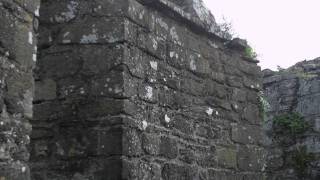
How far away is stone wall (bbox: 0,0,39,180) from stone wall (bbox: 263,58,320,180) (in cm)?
589

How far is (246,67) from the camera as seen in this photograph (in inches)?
230

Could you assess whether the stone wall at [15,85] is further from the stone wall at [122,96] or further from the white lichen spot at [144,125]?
the white lichen spot at [144,125]

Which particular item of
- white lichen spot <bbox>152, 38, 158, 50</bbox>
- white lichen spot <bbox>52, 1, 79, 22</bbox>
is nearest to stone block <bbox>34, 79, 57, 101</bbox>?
white lichen spot <bbox>52, 1, 79, 22</bbox>

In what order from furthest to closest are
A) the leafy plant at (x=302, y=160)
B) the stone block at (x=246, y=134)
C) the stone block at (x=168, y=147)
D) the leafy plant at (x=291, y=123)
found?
the leafy plant at (x=291, y=123) < the leafy plant at (x=302, y=160) < the stone block at (x=246, y=134) < the stone block at (x=168, y=147)

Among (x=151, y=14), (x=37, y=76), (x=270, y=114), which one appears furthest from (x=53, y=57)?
(x=270, y=114)

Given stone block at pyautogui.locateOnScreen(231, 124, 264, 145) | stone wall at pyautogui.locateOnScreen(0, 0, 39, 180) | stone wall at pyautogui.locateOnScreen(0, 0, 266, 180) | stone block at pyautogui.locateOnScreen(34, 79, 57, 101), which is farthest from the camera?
stone block at pyautogui.locateOnScreen(231, 124, 264, 145)

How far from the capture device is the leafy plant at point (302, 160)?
25.8ft

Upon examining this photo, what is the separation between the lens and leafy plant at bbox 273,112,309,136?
8.02m

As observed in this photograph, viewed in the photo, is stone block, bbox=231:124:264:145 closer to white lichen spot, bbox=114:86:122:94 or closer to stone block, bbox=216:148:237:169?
stone block, bbox=216:148:237:169

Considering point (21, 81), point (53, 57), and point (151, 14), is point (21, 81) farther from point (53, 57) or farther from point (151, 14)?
point (151, 14)

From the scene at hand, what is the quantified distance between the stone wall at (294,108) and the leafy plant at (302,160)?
32 mm

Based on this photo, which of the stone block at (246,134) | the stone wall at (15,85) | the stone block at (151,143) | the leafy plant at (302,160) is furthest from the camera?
the leafy plant at (302,160)

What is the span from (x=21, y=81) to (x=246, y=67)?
3517mm

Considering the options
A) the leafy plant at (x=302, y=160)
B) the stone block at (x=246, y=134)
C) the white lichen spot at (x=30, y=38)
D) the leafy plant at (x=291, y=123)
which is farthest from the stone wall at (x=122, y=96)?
the leafy plant at (x=291, y=123)
